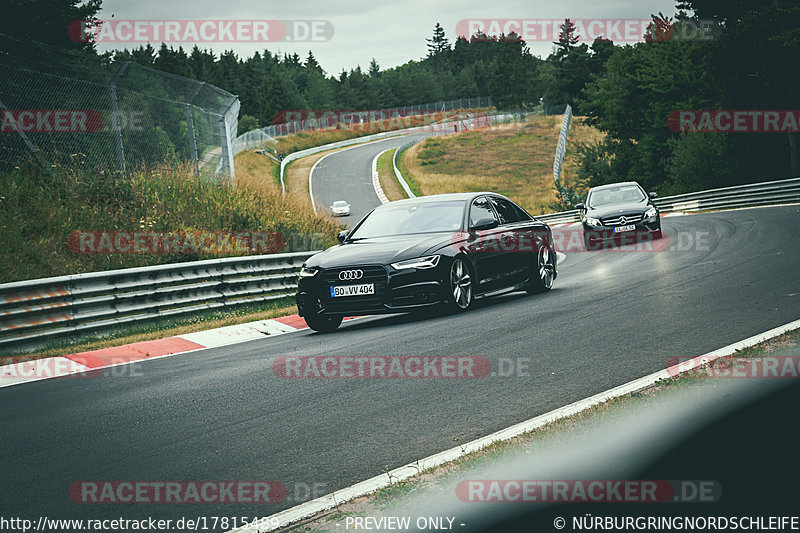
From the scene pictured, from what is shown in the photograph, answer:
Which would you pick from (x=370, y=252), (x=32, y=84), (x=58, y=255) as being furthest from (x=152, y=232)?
(x=370, y=252)

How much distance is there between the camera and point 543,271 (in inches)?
499

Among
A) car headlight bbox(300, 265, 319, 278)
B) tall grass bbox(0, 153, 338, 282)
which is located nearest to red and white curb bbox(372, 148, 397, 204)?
tall grass bbox(0, 153, 338, 282)

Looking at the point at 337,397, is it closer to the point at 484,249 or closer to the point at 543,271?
the point at 484,249

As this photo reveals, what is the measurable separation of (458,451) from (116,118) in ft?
42.7

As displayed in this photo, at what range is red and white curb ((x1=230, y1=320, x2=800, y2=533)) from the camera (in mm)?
3730

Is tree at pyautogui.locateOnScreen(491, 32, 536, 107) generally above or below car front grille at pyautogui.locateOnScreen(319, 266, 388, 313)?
above

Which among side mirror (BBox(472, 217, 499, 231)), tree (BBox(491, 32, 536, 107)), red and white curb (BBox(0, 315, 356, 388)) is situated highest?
tree (BBox(491, 32, 536, 107))

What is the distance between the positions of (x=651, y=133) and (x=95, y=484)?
167 ft

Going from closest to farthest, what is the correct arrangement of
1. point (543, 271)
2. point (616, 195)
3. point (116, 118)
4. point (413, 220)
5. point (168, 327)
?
1. point (413, 220)
2. point (168, 327)
3. point (543, 271)
4. point (116, 118)
5. point (616, 195)

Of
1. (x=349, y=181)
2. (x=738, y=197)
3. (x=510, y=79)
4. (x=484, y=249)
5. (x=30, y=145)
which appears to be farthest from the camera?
(x=510, y=79)

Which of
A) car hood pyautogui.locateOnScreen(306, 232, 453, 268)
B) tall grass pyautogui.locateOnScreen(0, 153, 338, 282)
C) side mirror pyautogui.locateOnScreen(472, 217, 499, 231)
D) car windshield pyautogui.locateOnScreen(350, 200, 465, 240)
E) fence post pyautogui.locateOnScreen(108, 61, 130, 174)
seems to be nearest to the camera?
car hood pyautogui.locateOnScreen(306, 232, 453, 268)

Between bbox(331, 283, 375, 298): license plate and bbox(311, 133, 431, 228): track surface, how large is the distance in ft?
92.9

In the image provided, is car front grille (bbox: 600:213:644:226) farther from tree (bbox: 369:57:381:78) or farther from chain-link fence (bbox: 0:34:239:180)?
tree (bbox: 369:57:381:78)

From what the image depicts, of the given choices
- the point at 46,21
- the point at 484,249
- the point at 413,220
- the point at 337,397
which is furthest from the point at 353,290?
the point at 46,21
